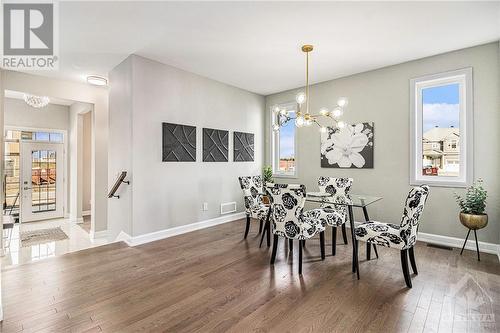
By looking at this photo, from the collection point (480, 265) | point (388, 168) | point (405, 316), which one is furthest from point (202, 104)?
point (480, 265)

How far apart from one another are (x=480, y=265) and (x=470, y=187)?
1112 mm

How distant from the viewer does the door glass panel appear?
630 centimetres

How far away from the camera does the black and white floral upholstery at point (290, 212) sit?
2797 mm

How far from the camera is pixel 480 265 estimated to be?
2986 mm

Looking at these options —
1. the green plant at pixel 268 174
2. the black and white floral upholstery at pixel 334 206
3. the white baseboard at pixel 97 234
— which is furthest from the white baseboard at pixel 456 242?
the white baseboard at pixel 97 234

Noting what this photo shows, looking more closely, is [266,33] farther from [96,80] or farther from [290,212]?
[96,80]

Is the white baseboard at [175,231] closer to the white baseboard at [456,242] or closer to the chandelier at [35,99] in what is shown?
the chandelier at [35,99]

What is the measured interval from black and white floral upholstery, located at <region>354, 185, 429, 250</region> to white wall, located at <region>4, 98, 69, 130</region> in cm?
774

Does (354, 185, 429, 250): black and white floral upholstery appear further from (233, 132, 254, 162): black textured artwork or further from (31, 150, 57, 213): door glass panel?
(31, 150, 57, 213): door glass panel

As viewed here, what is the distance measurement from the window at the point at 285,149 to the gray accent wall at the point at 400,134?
0.31m

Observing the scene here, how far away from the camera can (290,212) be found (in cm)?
286

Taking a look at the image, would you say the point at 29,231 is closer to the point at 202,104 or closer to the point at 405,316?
the point at 202,104

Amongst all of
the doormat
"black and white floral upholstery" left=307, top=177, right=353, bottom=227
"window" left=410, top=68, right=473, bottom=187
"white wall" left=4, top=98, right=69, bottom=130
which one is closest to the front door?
"white wall" left=4, top=98, right=69, bottom=130

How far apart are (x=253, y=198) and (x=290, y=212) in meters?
1.25
